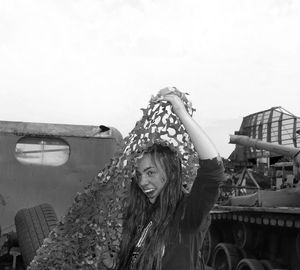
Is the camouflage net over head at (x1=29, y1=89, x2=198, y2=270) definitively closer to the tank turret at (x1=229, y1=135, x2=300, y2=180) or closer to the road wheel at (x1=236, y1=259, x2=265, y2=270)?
the road wheel at (x1=236, y1=259, x2=265, y2=270)

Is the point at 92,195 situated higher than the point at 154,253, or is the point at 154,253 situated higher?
the point at 92,195

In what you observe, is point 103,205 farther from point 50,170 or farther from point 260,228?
point 260,228

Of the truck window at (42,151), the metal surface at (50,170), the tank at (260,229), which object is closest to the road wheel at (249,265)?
the tank at (260,229)

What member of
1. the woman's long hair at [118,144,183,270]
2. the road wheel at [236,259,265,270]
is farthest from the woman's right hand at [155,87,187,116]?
the road wheel at [236,259,265,270]

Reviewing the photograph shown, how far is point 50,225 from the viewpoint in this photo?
14.0ft

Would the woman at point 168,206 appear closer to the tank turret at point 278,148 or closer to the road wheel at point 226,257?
the tank turret at point 278,148

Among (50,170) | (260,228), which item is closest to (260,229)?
(260,228)

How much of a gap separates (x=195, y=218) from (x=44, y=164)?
3062 millimetres

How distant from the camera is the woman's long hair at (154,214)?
215 cm

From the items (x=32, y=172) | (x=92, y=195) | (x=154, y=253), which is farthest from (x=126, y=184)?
(x=32, y=172)

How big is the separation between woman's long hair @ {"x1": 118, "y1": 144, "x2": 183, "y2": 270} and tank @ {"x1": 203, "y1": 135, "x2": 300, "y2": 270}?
498 centimetres

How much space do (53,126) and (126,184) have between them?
112 inches

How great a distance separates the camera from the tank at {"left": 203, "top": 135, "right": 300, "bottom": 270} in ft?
26.8

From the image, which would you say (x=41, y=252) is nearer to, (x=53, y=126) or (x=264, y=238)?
(x=53, y=126)
